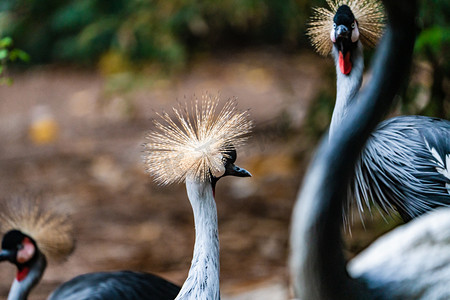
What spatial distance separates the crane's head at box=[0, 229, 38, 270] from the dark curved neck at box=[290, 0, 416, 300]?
153cm

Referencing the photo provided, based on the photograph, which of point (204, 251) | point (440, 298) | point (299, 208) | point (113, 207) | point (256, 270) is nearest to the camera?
point (299, 208)

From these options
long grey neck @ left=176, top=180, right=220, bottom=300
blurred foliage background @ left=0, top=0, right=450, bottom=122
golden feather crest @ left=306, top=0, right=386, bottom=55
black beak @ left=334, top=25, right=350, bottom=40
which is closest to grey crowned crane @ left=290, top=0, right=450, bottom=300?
long grey neck @ left=176, top=180, right=220, bottom=300

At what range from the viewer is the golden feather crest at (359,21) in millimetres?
2369

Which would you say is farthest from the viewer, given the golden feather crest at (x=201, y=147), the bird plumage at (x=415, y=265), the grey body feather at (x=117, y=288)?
the grey body feather at (x=117, y=288)

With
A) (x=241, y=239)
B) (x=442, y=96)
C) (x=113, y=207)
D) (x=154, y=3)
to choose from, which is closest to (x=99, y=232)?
(x=113, y=207)

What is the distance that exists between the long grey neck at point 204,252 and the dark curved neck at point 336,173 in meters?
0.45

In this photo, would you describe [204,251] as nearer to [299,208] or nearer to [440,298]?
[299,208]

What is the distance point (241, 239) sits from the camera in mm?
4566

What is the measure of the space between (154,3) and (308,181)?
2.94 metres

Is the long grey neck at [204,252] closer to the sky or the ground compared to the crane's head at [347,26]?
closer to the ground

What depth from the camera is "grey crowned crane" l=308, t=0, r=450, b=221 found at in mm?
2383

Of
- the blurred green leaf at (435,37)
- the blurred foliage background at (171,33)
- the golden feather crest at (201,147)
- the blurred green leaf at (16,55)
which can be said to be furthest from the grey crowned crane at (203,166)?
the blurred green leaf at (435,37)

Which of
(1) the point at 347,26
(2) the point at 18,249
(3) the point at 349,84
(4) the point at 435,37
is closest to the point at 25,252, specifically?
(2) the point at 18,249

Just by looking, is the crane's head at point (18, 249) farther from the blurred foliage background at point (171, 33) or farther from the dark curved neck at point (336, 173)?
the blurred foliage background at point (171, 33)
